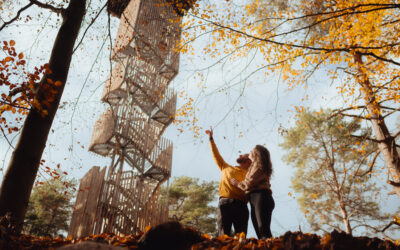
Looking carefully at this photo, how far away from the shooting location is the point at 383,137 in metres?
6.12

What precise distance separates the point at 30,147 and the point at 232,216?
272cm

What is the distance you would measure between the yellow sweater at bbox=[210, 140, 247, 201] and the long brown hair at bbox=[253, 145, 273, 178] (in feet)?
1.64

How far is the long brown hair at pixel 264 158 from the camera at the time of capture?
3.18 m

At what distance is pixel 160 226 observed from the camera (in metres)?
1.24

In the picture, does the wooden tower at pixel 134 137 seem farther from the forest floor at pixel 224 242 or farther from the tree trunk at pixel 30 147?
the forest floor at pixel 224 242

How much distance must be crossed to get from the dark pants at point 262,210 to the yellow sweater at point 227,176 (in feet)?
1.15

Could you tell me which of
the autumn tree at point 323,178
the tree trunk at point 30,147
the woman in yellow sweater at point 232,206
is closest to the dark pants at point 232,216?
the woman in yellow sweater at point 232,206

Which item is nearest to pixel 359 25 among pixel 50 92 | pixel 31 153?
pixel 50 92

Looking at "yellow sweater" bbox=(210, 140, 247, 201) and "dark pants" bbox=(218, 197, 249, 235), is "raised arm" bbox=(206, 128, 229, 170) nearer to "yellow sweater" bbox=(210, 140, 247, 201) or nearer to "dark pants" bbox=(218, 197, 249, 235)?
"yellow sweater" bbox=(210, 140, 247, 201)

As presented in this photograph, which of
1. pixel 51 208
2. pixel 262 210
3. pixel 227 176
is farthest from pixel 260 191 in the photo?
pixel 51 208

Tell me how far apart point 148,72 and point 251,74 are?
9066 mm

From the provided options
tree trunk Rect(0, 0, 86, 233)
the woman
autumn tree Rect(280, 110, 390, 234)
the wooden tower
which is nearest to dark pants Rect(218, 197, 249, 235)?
the woman

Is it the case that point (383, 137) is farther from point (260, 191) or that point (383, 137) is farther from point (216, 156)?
point (260, 191)

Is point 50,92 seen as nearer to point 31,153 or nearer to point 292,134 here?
point 31,153
